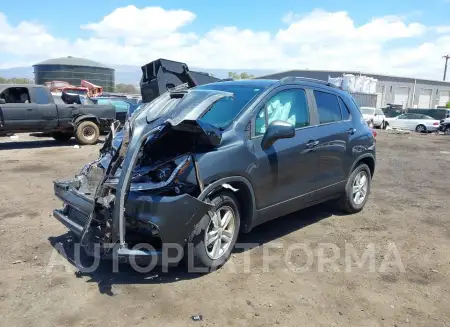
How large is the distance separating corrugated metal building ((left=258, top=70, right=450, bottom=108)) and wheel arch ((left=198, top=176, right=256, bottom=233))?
50.3 meters

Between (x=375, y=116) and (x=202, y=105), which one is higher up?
(x=202, y=105)

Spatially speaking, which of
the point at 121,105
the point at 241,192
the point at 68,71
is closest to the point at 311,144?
the point at 241,192

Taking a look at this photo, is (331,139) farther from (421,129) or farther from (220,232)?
(421,129)

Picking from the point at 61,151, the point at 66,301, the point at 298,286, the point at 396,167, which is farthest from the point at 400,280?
the point at 61,151

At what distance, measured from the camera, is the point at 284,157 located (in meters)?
4.43

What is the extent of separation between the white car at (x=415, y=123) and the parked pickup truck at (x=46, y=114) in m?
22.9

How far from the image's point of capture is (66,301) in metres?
3.43

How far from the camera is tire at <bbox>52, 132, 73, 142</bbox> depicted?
1391cm

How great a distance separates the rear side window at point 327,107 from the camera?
5176mm

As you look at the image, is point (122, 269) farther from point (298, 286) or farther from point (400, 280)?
point (400, 280)

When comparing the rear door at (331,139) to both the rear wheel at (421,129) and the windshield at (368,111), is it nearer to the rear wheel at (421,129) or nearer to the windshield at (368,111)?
the windshield at (368,111)

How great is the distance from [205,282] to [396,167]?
8.35 m

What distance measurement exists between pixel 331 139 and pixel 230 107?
1553 millimetres

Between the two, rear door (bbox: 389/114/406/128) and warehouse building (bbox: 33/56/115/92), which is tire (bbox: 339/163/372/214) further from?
warehouse building (bbox: 33/56/115/92)
